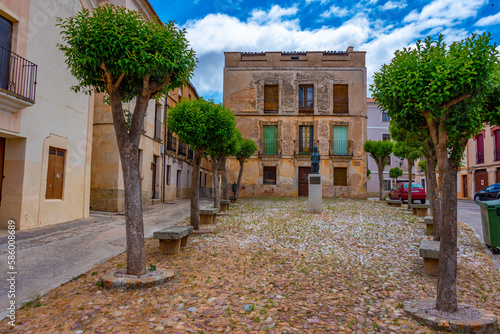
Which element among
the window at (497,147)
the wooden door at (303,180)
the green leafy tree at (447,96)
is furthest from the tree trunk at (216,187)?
the window at (497,147)

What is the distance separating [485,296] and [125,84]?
246 inches

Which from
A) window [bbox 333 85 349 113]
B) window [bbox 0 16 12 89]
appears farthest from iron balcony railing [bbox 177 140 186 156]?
window [bbox 0 16 12 89]

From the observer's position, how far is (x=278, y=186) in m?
26.9

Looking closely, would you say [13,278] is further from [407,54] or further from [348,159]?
[348,159]

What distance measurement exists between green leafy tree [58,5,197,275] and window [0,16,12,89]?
15.2 ft

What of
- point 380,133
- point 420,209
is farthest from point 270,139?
point 380,133

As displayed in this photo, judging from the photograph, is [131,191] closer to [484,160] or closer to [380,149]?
[380,149]

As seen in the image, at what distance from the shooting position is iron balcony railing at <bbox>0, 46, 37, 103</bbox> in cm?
844

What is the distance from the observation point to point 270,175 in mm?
27250

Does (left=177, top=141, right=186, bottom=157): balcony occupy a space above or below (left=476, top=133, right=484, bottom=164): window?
below

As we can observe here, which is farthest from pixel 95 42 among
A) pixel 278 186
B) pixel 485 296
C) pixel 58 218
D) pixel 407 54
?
pixel 278 186

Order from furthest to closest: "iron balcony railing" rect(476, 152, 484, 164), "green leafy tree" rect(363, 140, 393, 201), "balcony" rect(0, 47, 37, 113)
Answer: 1. "iron balcony railing" rect(476, 152, 484, 164)
2. "green leafy tree" rect(363, 140, 393, 201)
3. "balcony" rect(0, 47, 37, 113)

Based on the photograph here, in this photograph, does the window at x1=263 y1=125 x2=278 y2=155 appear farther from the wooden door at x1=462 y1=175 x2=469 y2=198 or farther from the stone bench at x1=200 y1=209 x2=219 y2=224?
the wooden door at x1=462 y1=175 x2=469 y2=198

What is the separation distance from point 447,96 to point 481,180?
111 ft
